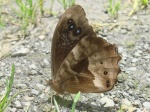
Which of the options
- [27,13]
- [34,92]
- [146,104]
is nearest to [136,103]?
[146,104]

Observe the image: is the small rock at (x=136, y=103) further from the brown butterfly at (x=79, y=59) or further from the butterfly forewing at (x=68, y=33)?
the butterfly forewing at (x=68, y=33)

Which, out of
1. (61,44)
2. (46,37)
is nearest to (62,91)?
(61,44)

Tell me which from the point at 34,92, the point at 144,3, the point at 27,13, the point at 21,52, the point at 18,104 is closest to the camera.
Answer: the point at 18,104

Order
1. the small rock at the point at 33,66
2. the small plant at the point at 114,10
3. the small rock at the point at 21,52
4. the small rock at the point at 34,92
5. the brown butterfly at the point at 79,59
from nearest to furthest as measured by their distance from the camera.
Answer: the brown butterfly at the point at 79,59
the small rock at the point at 34,92
the small rock at the point at 33,66
the small rock at the point at 21,52
the small plant at the point at 114,10

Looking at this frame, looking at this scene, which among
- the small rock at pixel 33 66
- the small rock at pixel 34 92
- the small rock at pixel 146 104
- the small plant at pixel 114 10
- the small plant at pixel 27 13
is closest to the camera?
the small rock at pixel 146 104

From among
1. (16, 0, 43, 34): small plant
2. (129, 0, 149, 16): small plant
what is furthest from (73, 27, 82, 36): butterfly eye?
(129, 0, 149, 16): small plant

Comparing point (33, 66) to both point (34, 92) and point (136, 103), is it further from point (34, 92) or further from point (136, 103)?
point (136, 103)

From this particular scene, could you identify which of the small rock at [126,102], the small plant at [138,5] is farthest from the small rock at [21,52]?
the small plant at [138,5]
